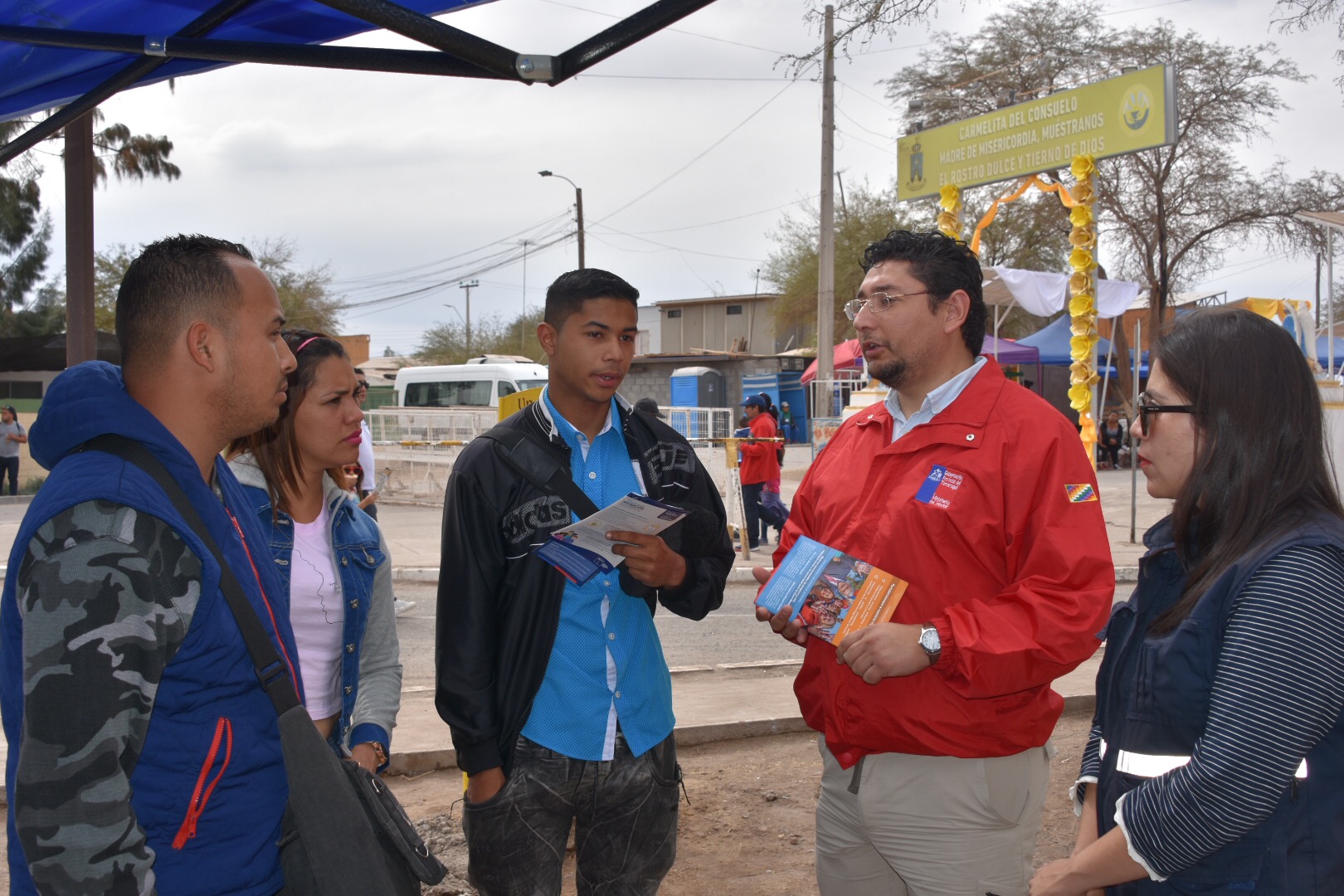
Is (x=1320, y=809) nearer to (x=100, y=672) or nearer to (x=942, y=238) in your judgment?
(x=942, y=238)

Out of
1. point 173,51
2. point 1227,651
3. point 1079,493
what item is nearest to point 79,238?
point 173,51

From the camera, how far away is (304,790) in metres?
1.72

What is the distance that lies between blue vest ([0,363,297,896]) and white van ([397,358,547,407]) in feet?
80.5

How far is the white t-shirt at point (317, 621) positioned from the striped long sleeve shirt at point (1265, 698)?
2.08m

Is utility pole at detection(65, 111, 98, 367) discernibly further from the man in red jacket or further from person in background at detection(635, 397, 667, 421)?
the man in red jacket

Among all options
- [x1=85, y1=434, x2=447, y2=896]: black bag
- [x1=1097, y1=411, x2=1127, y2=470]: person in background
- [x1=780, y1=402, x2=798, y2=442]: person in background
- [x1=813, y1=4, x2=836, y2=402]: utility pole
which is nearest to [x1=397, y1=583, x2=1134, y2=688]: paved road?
[x1=85, y1=434, x2=447, y2=896]: black bag

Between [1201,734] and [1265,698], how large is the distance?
0.18m

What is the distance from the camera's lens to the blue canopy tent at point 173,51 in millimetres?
2607

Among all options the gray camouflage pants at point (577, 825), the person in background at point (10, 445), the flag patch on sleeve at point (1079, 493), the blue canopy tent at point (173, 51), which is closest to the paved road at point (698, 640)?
the blue canopy tent at point (173, 51)

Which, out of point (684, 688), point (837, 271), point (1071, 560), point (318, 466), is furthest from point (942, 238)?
point (837, 271)

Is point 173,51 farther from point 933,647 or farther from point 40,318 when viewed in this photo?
point 40,318

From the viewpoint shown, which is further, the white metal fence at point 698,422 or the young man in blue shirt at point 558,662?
the white metal fence at point 698,422

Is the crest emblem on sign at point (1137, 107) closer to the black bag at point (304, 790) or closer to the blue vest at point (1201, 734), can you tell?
the blue vest at point (1201, 734)

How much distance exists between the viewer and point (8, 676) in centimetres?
159
